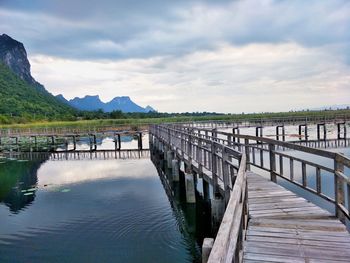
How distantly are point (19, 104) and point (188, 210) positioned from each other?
126046 mm

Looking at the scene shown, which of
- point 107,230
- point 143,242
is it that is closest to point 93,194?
point 107,230

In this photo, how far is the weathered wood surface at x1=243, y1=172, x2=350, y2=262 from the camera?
4684 millimetres

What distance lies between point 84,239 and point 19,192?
9699 millimetres

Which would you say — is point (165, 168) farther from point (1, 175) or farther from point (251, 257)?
point (251, 257)

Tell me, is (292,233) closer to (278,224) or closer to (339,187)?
(278,224)

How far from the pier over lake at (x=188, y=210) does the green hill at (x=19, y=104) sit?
281ft

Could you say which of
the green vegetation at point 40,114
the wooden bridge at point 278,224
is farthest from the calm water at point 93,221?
the green vegetation at point 40,114

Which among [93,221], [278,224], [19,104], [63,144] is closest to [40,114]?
[19,104]

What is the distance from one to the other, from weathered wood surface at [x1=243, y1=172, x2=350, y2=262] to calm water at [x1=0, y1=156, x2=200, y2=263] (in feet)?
12.2

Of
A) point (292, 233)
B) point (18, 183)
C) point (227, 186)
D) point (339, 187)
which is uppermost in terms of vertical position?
point (339, 187)

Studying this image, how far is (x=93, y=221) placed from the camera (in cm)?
1309

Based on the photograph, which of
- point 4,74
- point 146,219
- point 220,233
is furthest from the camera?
point 4,74

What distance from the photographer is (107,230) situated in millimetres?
12000

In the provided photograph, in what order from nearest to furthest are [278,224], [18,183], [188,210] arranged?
[278,224]
[188,210]
[18,183]
